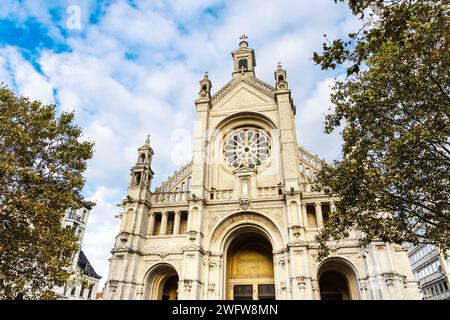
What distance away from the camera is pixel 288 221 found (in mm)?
22438

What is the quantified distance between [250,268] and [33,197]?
58.2 feet

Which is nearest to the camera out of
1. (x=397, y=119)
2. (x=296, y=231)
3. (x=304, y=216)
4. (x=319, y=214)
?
(x=397, y=119)

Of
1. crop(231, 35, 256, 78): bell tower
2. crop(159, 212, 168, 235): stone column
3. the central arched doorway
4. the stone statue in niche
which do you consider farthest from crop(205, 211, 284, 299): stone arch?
crop(231, 35, 256, 78): bell tower

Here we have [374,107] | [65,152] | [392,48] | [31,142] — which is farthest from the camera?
[65,152]

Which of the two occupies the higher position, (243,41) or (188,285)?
(243,41)

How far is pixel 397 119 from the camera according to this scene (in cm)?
1087

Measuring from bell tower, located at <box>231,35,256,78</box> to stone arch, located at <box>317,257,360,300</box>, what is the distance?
21.1m

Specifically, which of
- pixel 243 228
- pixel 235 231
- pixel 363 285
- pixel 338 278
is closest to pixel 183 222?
pixel 235 231

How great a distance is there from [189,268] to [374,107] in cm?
1680

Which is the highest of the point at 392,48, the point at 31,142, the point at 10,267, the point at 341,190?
the point at 392,48

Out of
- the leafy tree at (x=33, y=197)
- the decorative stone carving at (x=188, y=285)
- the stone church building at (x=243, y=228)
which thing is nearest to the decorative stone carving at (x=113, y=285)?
the stone church building at (x=243, y=228)

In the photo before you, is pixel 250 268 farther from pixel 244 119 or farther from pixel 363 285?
pixel 244 119

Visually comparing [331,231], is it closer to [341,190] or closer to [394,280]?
[341,190]
